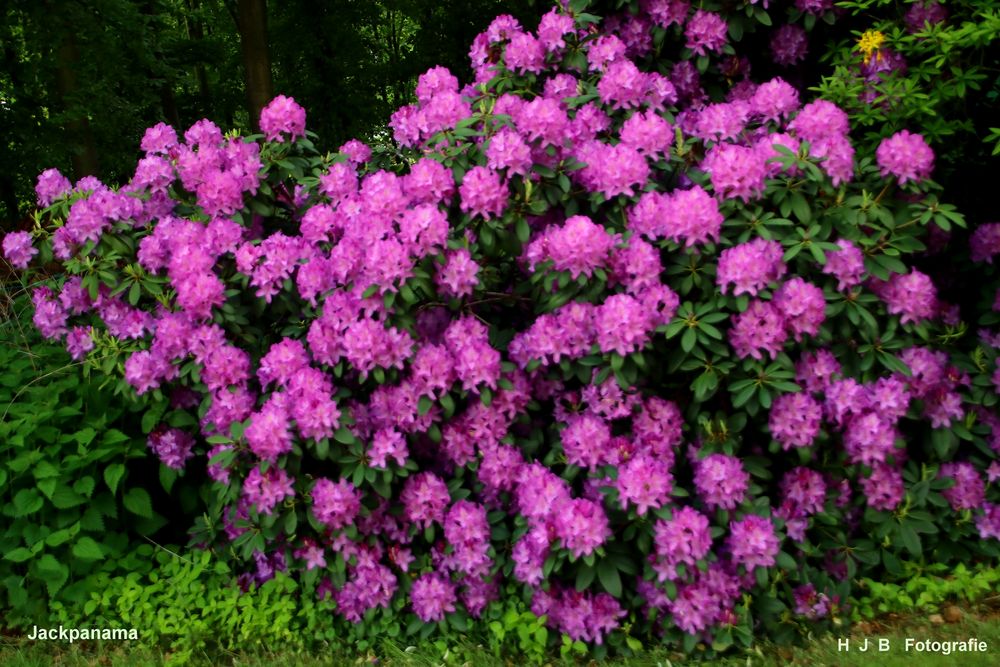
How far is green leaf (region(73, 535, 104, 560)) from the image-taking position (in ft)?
10.9

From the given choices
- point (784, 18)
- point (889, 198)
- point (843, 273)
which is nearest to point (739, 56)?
point (784, 18)

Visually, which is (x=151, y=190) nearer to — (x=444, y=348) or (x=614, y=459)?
(x=444, y=348)

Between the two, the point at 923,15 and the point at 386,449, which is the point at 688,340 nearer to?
the point at 386,449

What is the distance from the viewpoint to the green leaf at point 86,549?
3.33m

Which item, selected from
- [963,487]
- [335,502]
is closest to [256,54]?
[335,502]

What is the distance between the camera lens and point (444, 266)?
10.2 ft

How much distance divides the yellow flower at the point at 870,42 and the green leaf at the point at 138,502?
3505 millimetres

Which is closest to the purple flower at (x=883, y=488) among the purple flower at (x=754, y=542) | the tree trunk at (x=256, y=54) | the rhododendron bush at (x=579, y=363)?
the rhododendron bush at (x=579, y=363)

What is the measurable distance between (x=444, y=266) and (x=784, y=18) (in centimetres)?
222

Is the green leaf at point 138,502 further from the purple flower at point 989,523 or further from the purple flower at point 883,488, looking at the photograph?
the purple flower at point 989,523

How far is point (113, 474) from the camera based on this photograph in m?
3.44

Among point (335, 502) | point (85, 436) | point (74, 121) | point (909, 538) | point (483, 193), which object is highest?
point (74, 121)

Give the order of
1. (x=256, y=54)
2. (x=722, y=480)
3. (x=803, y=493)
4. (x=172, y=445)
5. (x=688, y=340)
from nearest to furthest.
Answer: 1. (x=688, y=340)
2. (x=722, y=480)
3. (x=803, y=493)
4. (x=172, y=445)
5. (x=256, y=54)

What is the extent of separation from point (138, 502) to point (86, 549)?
283 mm
